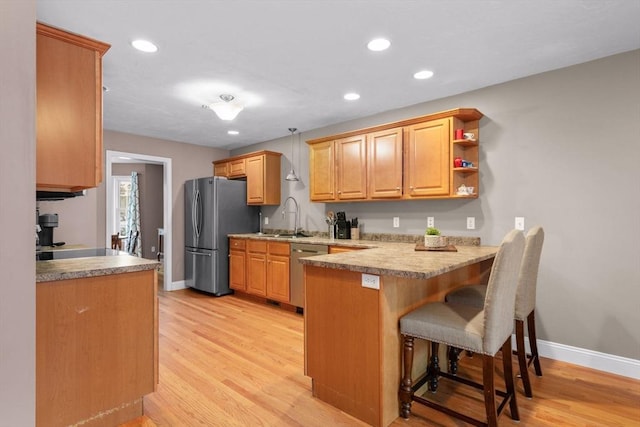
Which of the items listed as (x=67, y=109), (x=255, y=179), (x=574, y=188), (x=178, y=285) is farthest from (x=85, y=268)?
(x=178, y=285)

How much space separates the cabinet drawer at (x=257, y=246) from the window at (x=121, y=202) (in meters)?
4.52

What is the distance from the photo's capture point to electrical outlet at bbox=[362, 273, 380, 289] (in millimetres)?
1841

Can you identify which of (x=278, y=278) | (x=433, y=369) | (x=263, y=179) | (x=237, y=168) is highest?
(x=237, y=168)

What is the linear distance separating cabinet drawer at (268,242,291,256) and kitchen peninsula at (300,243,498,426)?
Result: 6.60ft

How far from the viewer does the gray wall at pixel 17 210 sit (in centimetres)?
72

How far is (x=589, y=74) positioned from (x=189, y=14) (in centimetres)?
304

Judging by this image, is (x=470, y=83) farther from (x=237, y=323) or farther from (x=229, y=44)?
(x=237, y=323)

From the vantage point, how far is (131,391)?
1947 millimetres

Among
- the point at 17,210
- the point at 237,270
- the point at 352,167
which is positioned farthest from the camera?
the point at 237,270

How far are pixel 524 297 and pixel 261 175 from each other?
12.3 ft

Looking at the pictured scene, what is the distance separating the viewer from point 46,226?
133 inches

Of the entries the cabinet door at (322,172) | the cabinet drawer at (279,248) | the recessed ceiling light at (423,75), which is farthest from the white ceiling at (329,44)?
the cabinet drawer at (279,248)

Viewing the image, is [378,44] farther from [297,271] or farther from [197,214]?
[197,214]

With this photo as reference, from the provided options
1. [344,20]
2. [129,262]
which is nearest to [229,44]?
[344,20]
